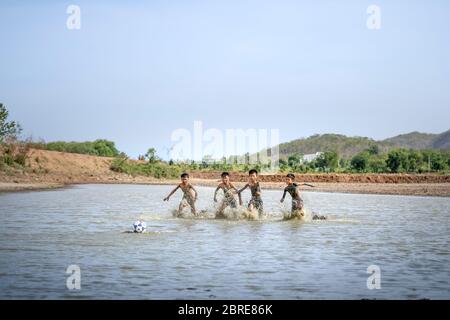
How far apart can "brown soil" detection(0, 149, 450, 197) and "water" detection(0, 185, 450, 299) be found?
86.8 ft

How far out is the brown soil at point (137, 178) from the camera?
161ft

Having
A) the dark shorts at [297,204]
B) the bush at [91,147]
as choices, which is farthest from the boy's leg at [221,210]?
the bush at [91,147]

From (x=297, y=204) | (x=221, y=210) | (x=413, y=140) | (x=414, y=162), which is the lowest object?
(x=221, y=210)

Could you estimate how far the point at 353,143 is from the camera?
15388 centimetres

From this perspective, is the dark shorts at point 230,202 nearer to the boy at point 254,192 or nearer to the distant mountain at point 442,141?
the boy at point 254,192

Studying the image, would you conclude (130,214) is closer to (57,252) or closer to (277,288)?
(57,252)

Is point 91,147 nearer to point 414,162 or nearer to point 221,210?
point 414,162

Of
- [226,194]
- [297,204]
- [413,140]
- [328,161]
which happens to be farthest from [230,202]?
[413,140]

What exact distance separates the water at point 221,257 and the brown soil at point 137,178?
26464 millimetres

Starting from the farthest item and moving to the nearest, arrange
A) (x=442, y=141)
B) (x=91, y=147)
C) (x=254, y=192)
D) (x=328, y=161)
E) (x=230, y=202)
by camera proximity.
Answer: (x=442, y=141)
(x=91, y=147)
(x=328, y=161)
(x=230, y=202)
(x=254, y=192)

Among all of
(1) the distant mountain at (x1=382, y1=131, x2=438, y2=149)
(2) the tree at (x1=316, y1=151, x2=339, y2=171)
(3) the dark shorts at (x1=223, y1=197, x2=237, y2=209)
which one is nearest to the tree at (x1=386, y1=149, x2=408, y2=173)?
(2) the tree at (x1=316, y1=151, x2=339, y2=171)

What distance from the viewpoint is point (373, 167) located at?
81.2 meters

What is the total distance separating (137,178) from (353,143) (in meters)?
97.7

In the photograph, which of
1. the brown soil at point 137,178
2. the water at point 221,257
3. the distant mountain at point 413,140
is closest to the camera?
the water at point 221,257
